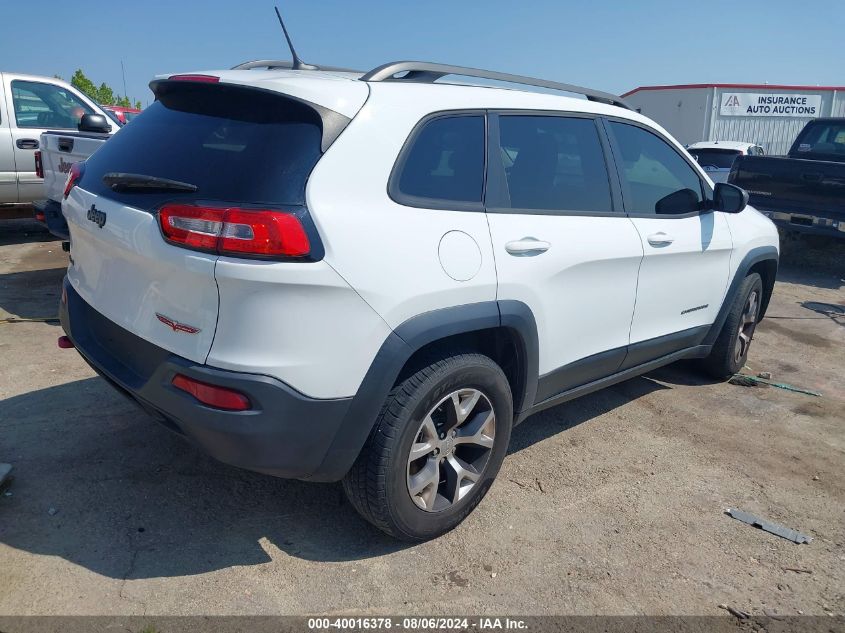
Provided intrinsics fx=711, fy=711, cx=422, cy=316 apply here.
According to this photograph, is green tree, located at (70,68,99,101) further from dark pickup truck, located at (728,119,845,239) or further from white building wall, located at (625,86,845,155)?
dark pickup truck, located at (728,119,845,239)

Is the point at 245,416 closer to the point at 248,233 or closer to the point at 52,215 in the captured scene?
the point at 248,233

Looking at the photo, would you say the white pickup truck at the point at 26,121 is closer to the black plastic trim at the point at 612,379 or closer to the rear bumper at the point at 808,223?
the black plastic trim at the point at 612,379

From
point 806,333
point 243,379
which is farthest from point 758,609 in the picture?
point 806,333

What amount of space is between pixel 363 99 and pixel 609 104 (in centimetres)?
192

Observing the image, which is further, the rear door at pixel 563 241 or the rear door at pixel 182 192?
the rear door at pixel 563 241

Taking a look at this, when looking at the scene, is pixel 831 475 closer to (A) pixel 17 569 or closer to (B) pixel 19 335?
(A) pixel 17 569

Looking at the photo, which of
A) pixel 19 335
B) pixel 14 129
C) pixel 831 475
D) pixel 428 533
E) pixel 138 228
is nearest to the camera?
pixel 138 228

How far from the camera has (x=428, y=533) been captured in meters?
3.01

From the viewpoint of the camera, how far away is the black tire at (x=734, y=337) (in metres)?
4.91

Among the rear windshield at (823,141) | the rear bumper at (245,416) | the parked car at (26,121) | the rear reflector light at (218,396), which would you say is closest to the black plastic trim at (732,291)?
the rear bumper at (245,416)

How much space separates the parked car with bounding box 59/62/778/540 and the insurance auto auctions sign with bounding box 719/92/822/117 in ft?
88.4

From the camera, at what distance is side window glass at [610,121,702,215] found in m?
3.89

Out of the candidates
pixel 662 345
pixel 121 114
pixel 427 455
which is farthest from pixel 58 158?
pixel 121 114

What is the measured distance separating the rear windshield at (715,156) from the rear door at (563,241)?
11.2 meters
